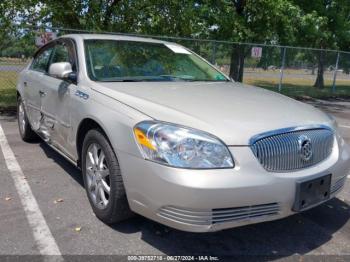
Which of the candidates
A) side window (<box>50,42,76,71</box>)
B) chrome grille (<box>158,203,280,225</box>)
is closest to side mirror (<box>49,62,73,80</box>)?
side window (<box>50,42,76,71</box>)

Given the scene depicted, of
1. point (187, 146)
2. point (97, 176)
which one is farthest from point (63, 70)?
point (187, 146)

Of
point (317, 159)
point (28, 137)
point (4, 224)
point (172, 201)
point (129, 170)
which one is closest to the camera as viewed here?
point (172, 201)

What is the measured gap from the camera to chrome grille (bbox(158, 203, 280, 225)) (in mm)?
2803

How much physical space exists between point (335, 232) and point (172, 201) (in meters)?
1.73

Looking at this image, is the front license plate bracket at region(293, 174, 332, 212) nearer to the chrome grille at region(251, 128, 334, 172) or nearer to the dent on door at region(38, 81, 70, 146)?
the chrome grille at region(251, 128, 334, 172)

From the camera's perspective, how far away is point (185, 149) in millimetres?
2838

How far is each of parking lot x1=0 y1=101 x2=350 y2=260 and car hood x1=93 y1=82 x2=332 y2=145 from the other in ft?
3.14

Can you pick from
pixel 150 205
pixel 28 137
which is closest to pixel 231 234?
pixel 150 205

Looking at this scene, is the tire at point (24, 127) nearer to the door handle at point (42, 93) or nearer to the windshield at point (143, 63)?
the door handle at point (42, 93)

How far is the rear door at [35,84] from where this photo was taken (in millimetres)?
5170

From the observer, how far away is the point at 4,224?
3.59 meters

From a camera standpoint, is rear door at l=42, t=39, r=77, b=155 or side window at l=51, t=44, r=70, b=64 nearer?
rear door at l=42, t=39, r=77, b=155

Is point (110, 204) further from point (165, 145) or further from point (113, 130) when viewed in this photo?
point (165, 145)

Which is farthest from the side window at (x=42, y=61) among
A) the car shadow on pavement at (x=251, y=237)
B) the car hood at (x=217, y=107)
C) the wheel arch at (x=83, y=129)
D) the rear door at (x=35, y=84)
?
the car shadow on pavement at (x=251, y=237)
